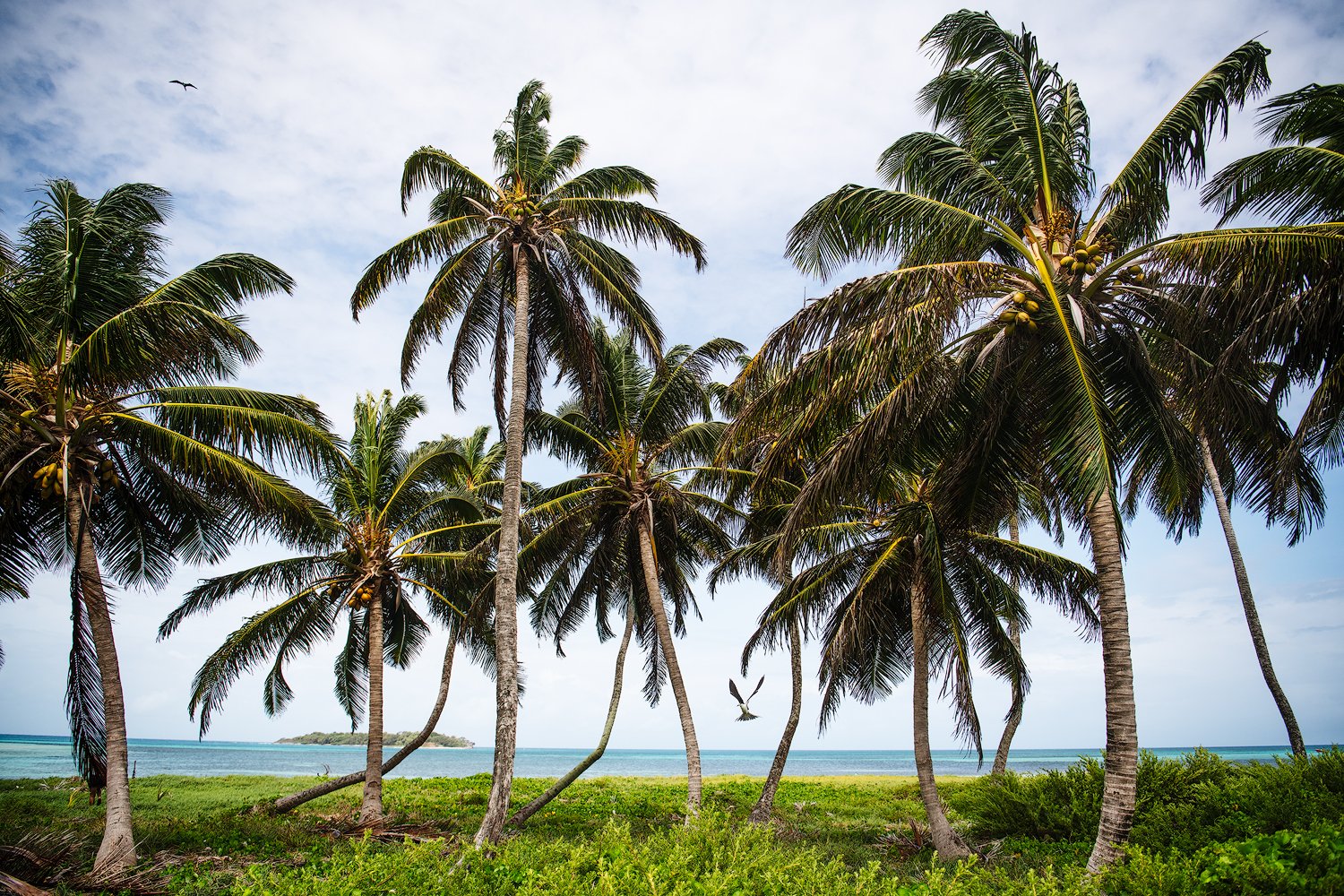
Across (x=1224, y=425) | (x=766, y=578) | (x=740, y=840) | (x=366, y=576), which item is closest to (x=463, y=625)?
(x=366, y=576)

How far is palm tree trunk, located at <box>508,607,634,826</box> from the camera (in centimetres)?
1473

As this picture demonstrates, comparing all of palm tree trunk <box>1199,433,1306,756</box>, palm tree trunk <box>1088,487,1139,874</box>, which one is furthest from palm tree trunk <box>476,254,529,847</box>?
palm tree trunk <box>1199,433,1306,756</box>

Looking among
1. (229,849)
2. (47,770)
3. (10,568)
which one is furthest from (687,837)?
(47,770)

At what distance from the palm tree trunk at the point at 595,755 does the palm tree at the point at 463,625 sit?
2.85m

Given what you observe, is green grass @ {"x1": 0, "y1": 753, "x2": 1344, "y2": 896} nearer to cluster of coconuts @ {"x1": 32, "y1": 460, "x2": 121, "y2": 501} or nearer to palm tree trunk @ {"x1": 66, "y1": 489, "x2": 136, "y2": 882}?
palm tree trunk @ {"x1": 66, "y1": 489, "x2": 136, "y2": 882}

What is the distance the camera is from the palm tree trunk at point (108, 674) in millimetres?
9289

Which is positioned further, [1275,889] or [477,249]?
[477,249]

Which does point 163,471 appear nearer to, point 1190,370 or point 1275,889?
point 1275,889

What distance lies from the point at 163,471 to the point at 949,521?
37.4 ft

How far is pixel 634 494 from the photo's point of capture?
49.2 ft

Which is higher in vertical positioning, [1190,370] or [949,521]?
[1190,370]

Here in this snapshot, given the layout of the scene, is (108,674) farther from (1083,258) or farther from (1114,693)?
(1083,258)

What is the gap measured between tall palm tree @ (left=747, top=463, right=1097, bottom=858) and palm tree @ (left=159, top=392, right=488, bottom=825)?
666 centimetres

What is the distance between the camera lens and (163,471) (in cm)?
1102
